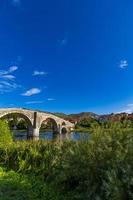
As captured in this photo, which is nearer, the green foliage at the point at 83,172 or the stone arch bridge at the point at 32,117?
the green foliage at the point at 83,172

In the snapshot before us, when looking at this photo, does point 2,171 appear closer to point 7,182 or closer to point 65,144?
point 7,182

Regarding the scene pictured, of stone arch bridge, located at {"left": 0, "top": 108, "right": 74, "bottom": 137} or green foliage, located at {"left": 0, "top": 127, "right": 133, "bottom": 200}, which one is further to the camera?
stone arch bridge, located at {"left": 0, "top": 108, "right": 74, "bottom": 137}

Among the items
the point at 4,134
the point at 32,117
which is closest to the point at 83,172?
the point at 4,134

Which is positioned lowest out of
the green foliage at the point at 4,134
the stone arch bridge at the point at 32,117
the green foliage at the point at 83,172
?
the green foliage at the point at 83,172

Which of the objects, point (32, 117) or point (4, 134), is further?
point (32, 117)

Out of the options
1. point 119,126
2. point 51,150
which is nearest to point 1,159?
point 51,150

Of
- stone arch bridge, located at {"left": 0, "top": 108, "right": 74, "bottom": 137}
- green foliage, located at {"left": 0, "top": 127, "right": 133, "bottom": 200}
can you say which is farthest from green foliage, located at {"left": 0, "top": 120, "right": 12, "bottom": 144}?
stone arch bridge, located at {"left": 0, "top": 108, "right": 74, "bottom": 137}

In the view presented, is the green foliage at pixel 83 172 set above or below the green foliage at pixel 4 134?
below

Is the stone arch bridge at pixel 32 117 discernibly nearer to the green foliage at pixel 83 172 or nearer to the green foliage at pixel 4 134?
the green foliage at pixel 4 134

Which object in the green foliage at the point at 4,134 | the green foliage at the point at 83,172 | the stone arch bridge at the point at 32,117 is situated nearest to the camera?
the green foliage at the point at 83,172

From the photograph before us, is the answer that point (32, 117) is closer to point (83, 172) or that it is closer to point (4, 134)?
point (4, 134)

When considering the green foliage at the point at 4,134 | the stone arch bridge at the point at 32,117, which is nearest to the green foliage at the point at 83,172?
the green foliage at the point at 4,134

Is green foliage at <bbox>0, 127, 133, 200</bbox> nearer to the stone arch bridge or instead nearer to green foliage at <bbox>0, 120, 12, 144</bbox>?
green foliage at <bbox>0, 120, 12, 144</bbox>

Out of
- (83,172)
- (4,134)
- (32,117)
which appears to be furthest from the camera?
(32,117)
